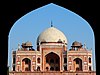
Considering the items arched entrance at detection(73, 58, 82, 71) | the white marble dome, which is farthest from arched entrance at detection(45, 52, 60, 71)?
arched entrance at detection(73, 58, 82, 71)

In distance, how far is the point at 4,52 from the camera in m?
7.41

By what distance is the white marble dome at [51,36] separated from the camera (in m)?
39.9

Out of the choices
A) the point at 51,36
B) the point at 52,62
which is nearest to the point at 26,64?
the point at 52,62

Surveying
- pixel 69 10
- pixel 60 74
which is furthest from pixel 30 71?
pixel 69 10

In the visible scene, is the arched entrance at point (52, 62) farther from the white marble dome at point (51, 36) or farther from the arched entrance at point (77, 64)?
the arched entrance at point (77, 64)

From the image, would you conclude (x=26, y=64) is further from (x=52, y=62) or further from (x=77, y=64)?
(x=77, y=64)

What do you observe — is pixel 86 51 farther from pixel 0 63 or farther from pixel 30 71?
pixel 0 63

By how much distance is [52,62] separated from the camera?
4041 cm

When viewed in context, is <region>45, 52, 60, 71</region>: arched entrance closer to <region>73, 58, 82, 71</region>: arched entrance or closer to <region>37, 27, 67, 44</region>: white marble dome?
<region>37, 27, 67, 44</region>: white marble dome

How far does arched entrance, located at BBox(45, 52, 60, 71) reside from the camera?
39.7m

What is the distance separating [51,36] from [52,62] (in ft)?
9.65

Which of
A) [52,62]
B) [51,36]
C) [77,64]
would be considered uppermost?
[51,36]

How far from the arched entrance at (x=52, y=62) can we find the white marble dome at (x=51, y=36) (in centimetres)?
172

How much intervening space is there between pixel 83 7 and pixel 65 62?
31.8m
